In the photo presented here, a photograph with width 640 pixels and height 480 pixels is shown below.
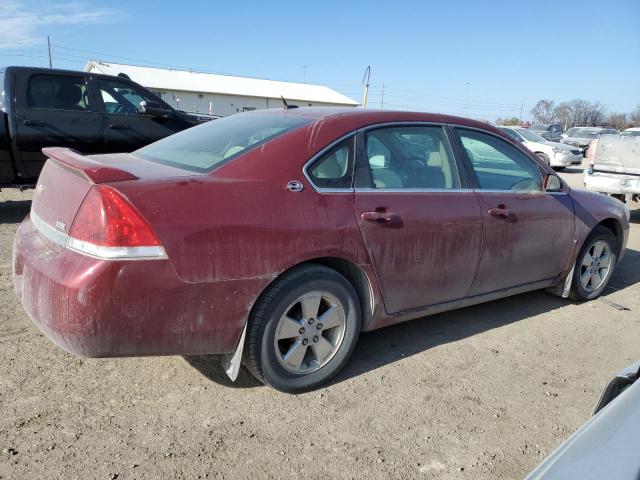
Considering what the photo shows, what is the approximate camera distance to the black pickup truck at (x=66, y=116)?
21.1 feet

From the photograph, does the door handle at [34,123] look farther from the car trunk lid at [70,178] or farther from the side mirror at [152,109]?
the car trunk lid at [70,178]

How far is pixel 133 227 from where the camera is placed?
7.92 ft

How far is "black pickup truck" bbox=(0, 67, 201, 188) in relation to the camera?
21.1 feet

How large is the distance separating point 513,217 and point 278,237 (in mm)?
1999

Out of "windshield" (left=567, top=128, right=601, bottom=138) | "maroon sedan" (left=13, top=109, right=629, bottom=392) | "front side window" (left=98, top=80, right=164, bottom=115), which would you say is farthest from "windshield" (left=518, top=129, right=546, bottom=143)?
"maroon sedan" (left=13, top=109, right=629, bottom=392)

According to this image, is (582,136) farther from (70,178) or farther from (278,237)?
(70,178)

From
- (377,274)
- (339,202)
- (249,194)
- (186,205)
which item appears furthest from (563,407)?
(186,205)

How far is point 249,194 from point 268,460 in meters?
1.28

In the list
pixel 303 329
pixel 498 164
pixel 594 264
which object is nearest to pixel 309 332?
pixel 303 329

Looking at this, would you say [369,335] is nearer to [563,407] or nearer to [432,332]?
[432,332]

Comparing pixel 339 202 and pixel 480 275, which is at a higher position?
pixel 339 202

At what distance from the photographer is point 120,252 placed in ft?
7.87

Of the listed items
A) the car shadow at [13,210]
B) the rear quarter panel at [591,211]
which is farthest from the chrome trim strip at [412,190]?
the car shadow at [13,210]

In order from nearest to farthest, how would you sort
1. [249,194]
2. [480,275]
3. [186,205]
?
[186,205], [249,194], [480,275]
